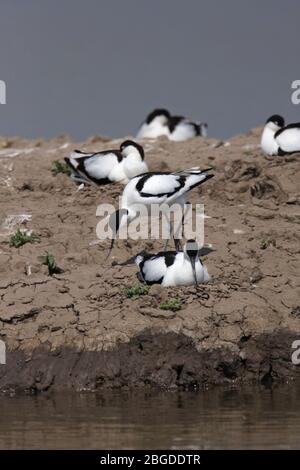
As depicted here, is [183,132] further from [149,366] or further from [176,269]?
[149,366]

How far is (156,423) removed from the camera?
36.7 ft

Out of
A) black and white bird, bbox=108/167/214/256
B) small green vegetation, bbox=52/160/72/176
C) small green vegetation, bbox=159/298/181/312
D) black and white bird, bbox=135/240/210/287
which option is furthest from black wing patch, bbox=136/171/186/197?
small green vegetation, bbox=52/160/72/176

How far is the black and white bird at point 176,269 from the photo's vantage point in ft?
46.2

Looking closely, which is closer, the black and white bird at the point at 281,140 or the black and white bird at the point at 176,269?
the black and white bird at the point at 176,269

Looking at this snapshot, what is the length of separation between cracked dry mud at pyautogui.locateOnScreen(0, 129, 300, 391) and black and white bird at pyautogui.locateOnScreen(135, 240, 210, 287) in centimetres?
13

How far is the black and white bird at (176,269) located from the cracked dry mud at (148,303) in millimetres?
128

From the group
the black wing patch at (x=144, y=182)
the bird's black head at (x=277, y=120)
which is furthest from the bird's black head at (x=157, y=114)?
the black wing patch at (x=144, y=182)

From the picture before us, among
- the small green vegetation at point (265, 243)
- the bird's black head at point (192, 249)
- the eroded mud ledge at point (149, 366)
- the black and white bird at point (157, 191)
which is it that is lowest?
the eroded mud ledge at point (149, 366)

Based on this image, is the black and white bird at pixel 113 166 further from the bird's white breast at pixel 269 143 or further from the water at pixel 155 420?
the water at pixel 155 420

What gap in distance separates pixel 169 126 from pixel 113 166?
8919mm

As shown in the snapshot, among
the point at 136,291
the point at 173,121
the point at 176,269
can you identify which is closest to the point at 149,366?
the point at 136,291

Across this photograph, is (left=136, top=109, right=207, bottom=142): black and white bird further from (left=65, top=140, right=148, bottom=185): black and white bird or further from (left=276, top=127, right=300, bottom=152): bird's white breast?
(left=65, top=140, right=148, bottom=185): black and white bird
